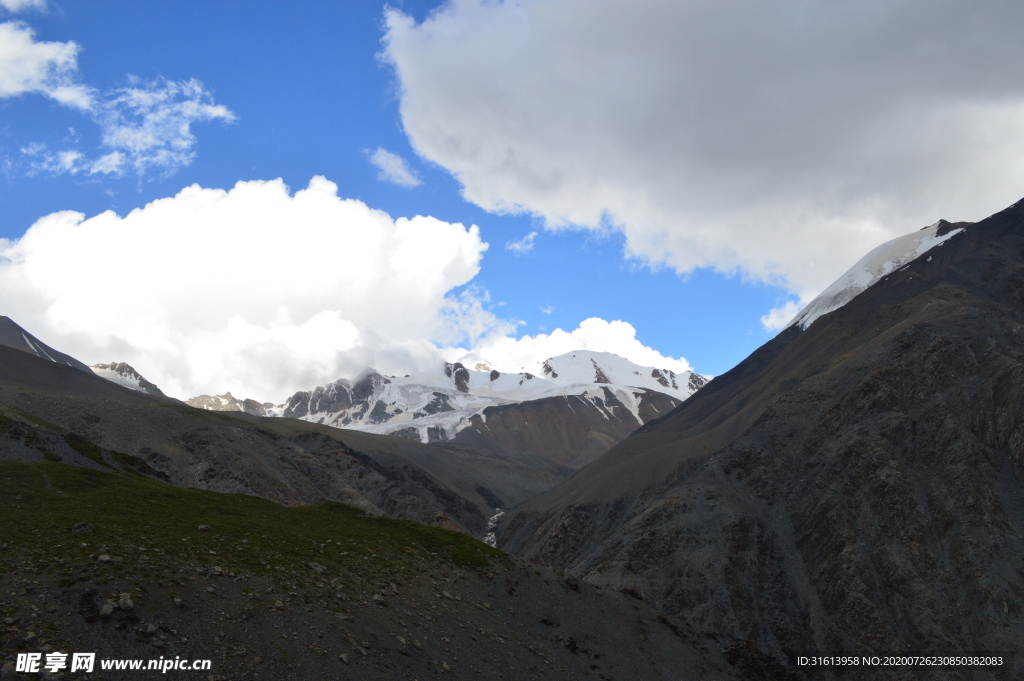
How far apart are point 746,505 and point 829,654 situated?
21.3 metres

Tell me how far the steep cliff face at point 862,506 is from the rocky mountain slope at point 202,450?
35260mm

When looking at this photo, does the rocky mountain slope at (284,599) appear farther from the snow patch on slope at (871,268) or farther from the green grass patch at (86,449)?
the snow patch on slope at (871,268)

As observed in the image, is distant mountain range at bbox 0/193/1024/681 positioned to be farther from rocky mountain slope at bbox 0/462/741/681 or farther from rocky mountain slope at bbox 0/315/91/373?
rocky mountain slope at bbox 0/315/91/373

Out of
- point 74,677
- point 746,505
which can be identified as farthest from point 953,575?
point 74,677

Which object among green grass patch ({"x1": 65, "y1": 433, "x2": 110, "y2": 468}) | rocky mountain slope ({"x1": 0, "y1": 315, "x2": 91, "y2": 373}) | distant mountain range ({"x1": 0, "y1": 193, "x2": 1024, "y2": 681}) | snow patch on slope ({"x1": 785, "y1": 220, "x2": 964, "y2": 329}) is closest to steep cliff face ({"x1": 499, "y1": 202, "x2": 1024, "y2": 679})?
distant mountain range ({"x1": 0, "y1": 193, "x2": 1024, "y2": 681})

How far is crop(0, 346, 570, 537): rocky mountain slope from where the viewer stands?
6059cm

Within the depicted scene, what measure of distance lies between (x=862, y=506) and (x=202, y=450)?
271 ft

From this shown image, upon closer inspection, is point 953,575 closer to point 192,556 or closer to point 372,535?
point 372,535

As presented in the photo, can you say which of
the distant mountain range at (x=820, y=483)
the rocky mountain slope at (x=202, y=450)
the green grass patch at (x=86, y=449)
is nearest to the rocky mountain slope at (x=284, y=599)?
the distant mountain range at (x=820, y=483)

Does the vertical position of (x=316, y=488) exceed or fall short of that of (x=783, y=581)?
it exceeds it

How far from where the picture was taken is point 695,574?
218 ft

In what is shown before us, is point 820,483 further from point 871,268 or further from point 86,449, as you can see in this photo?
point 871,268

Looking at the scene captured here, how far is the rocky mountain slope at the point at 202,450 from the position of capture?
60.6 m

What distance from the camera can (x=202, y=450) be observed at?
84562 mm
